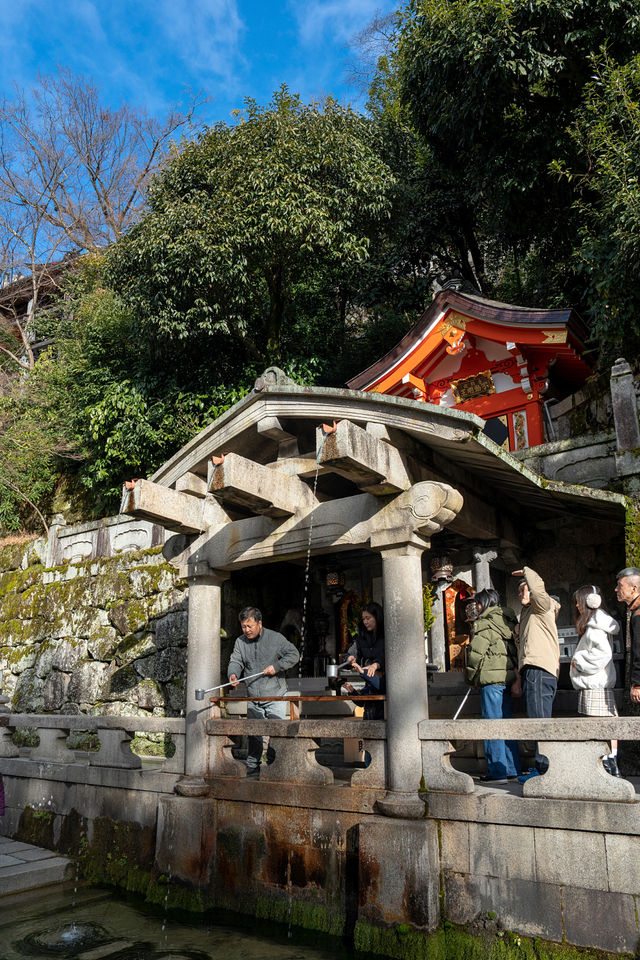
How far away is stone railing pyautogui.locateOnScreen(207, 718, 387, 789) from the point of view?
6449 mm

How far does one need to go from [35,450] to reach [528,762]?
15676 mm

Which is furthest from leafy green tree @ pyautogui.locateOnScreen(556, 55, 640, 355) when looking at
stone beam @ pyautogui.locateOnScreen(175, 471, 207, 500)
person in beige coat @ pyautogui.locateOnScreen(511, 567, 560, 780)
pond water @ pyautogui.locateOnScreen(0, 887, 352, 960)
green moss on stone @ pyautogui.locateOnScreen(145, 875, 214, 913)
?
green moss on stone @ pyautogui.locateOnScreen(145, 875, 214, 913)

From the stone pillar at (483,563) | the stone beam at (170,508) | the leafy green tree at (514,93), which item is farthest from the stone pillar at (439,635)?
the leafy green tree at (514,93)

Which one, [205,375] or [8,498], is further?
[8,498]

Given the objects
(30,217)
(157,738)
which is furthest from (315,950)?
(30,217)

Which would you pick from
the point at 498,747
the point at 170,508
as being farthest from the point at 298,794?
the point at 170,508

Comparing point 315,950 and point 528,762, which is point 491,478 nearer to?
point 528,762

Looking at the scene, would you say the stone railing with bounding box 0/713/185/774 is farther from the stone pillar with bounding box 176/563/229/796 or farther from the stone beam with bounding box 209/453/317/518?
the stone beam with bounding box 209/453/317/518

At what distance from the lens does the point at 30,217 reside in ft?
86.2

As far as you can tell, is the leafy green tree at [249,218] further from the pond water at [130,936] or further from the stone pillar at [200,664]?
the pond water at [130,936]

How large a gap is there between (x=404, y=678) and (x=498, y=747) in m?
1.27

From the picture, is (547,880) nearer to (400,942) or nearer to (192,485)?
(400,942)

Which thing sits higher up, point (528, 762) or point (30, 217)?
point (30, 217)

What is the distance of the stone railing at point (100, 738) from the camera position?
26.7ft
